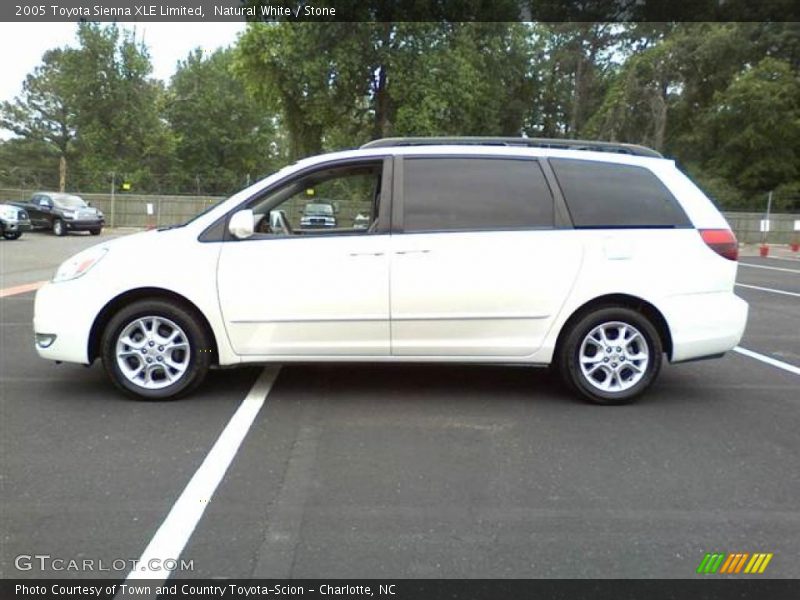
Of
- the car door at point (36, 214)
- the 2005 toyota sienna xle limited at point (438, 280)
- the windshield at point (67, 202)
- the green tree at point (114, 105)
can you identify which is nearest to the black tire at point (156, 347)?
the 2005 toyota sienna xle limited at point (438, 280)

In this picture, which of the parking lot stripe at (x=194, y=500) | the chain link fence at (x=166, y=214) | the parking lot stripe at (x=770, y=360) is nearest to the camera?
the parking lot stripe at (x=194, y=500)

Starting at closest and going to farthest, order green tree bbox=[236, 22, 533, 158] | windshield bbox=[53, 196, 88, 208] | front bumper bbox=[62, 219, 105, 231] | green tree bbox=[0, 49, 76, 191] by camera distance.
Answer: front bumper bbox=[62, 219, 105, 231]
windshield bbox=[53, 196, 88, 208]
green tree bbox=[236, 22, 533, 158]
green tree bbox=[0, 49, 76, 191]

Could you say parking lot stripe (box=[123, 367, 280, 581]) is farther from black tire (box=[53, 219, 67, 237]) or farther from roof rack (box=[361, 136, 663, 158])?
black tire (box=[53, 219, 67, 237])

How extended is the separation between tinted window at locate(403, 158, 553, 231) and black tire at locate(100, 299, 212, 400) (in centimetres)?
167

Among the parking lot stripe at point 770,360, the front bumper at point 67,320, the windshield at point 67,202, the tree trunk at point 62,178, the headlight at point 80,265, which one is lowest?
the parking lot stripe at point 770,360

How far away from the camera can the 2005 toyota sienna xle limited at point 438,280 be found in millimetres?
4953

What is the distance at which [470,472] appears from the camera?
394 centimetres

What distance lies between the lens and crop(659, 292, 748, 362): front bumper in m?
5.10

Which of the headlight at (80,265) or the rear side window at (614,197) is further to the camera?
the rear side window at (614,197)

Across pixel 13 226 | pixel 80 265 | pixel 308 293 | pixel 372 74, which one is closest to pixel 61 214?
pixel 13 226

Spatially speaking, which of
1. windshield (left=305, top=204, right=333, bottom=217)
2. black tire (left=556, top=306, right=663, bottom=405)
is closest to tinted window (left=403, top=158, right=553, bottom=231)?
black tire (left=556, top=306, right=663, bottom=405)

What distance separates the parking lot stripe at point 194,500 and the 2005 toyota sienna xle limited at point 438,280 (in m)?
0.52
